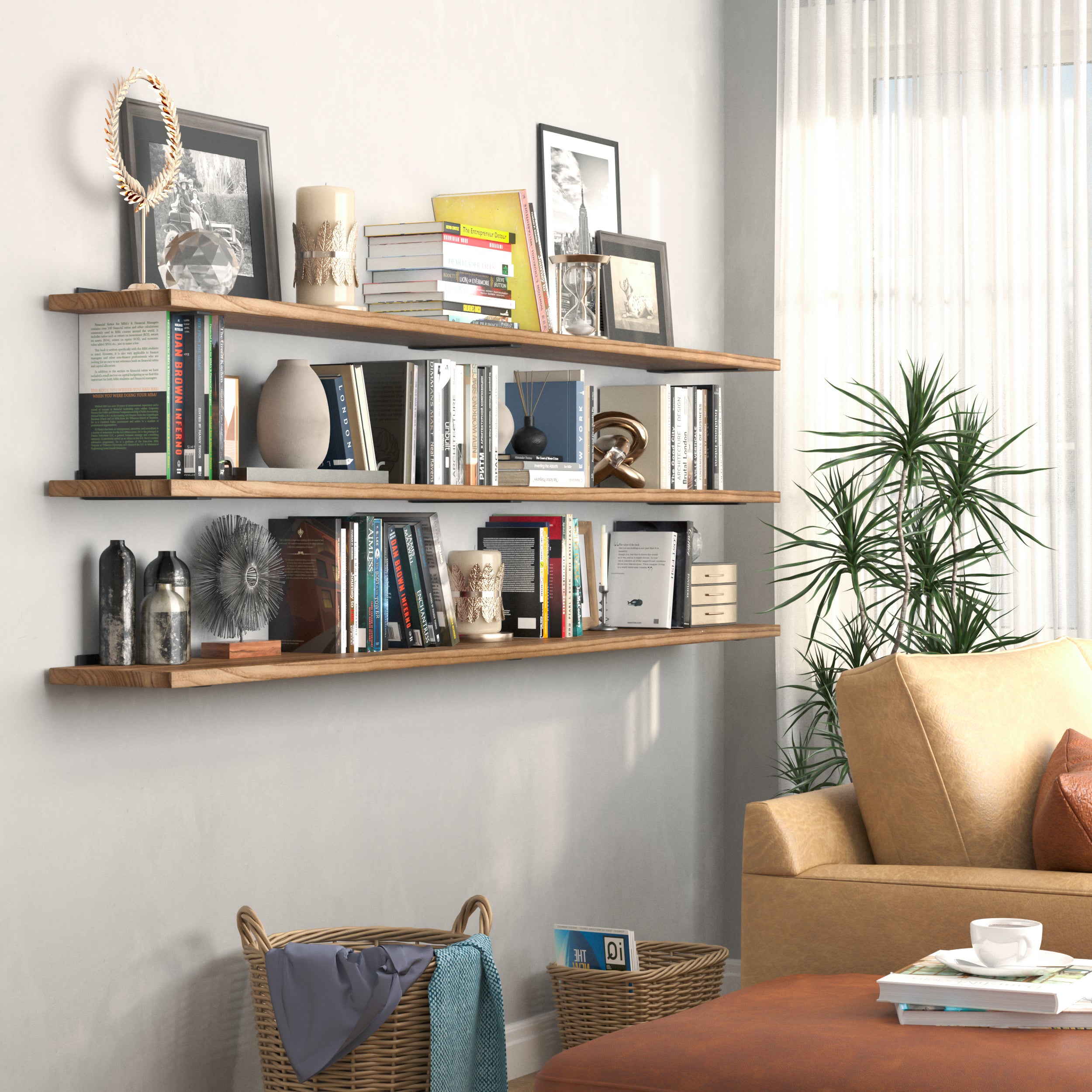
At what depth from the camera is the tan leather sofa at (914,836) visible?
261cm

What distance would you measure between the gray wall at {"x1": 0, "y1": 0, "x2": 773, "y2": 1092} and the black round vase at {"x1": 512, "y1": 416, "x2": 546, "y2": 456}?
18 centimetres

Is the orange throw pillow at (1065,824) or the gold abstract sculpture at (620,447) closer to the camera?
the orange throw pillow at (1065,824)

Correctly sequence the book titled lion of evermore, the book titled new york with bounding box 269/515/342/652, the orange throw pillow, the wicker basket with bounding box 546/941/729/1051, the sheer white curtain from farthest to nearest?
the sheer white curtain → the wicker basket with bounding box 546/941/729/1051 → the book titled new york with bounding box 269/515/342/652 → the orange throw pillow → the book titled lion of evermore

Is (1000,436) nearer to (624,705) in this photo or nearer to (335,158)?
(624,705)

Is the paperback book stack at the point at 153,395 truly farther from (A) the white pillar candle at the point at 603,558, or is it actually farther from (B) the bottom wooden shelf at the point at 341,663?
(A) the white pillar candle at the point at 603,558

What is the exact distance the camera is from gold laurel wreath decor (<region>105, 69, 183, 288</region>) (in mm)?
2623

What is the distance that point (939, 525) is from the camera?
13.7 feet

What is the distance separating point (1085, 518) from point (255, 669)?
232 cm

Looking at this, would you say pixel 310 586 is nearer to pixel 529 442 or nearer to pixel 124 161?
pixel 529 442

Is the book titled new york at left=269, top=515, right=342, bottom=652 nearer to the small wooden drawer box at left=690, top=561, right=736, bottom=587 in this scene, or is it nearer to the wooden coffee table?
the wooden coffee table

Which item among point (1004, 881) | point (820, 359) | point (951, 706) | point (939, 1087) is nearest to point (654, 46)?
point (820, 359)

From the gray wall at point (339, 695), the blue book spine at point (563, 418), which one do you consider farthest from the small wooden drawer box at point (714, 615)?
the blue book spine at point (563, 418)

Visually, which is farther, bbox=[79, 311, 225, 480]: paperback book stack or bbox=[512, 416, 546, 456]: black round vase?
bbox=[512, 416, 546, 456]: black round vase

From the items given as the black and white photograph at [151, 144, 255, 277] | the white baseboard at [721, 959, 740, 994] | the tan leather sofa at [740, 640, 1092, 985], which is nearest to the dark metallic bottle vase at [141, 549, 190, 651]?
the black and white photograph at [151, 144, 255, 277]
